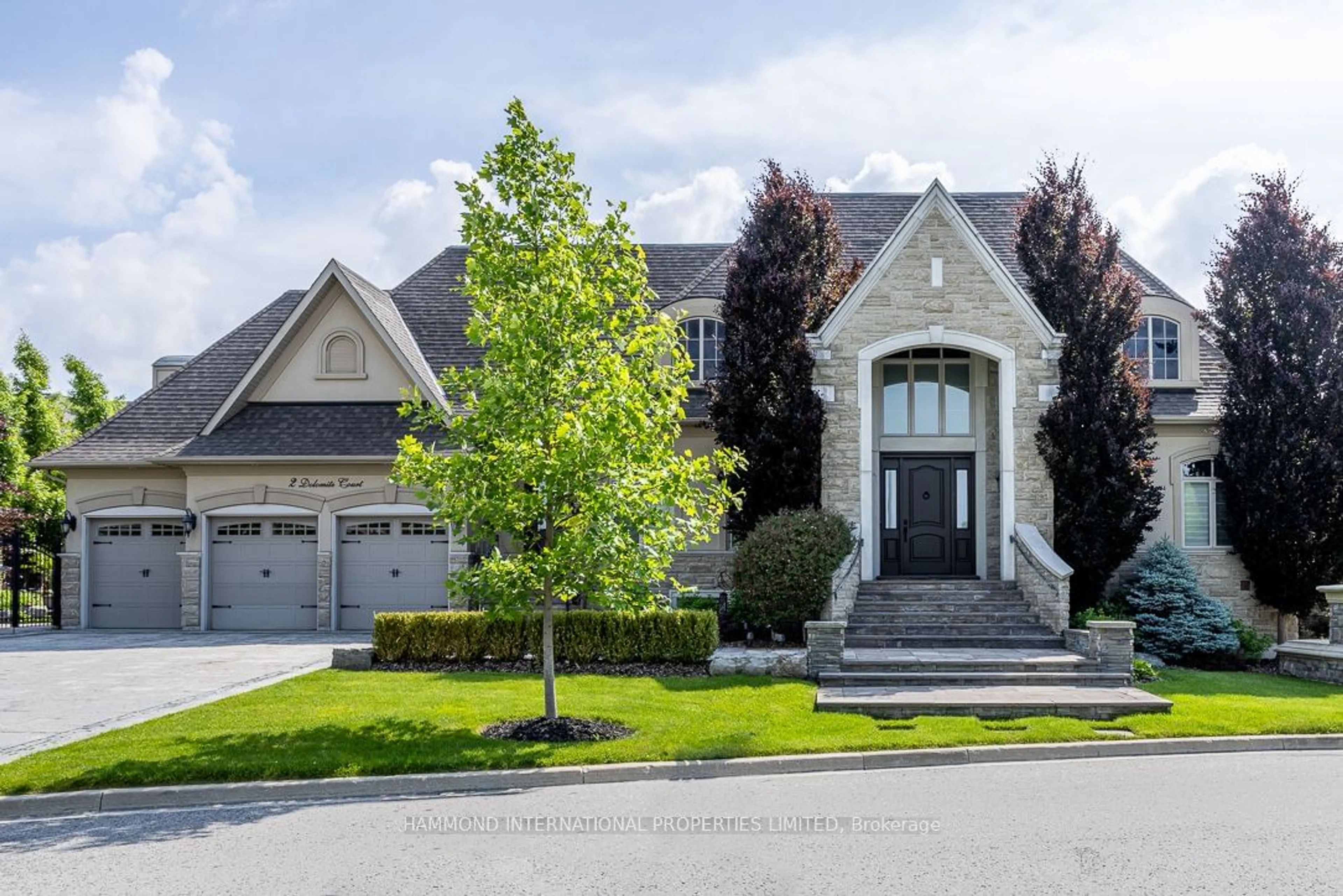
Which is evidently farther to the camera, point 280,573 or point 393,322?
point 393,322

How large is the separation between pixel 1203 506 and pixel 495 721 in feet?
47.1

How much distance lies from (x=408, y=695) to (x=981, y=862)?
7829 mm

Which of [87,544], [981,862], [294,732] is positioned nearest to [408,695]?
[294,732]

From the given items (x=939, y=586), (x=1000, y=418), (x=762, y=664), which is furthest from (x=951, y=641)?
(x=1000, y=418)

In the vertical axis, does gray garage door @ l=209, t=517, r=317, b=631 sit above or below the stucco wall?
below

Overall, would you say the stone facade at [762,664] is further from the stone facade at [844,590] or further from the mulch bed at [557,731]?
the mulch bed at [557,731]

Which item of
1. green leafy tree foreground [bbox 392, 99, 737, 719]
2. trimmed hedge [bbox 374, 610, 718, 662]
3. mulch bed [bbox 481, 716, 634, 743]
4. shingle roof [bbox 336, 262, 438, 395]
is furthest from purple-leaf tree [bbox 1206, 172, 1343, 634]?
shingle roof [bbox 336, 262, 438, 395]

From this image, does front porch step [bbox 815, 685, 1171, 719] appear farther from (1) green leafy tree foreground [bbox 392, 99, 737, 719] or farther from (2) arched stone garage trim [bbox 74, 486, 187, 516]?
(2) arched stone garage trim [bbox 74, 486, 187, 516]

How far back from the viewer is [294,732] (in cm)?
1033

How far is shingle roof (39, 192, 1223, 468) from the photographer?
21156 mm

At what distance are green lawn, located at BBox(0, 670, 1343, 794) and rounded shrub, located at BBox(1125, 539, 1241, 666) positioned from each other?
2.66 m

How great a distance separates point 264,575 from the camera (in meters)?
21.6

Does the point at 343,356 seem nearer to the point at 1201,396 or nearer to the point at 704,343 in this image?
the point at 704,343

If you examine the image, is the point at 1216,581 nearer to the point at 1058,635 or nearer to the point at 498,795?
the point at 1058,635
